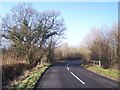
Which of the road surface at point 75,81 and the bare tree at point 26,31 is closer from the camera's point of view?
the road surface at point 75,81

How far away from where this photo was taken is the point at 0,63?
82.4 ft

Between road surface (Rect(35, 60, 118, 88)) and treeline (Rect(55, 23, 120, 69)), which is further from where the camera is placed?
treeline (Rect(55, 23, 120, 69))

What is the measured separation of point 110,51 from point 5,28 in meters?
Result: 18.9

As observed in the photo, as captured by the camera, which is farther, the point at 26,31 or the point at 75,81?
the point at 26,31

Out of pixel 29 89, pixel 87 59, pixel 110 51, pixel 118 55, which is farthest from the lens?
pixel 87 59

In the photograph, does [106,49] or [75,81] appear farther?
Answer: [106,49]

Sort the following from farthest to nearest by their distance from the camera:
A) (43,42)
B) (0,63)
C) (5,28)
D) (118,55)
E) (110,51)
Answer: (43,42) → (5,28) → (110,51) → (118,55) → (0,63)

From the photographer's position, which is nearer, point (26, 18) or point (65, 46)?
point (26, 18)

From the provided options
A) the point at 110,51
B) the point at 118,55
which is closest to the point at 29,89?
the point at 118,55

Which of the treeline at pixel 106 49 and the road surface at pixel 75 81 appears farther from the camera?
the treeline at pixel 106 49

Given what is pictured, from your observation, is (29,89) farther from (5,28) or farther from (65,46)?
(65,46)

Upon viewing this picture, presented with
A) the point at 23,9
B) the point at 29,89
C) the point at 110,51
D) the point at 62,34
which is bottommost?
the point at 29,89

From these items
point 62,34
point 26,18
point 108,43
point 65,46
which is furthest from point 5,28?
point 65,46

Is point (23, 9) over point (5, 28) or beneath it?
over
